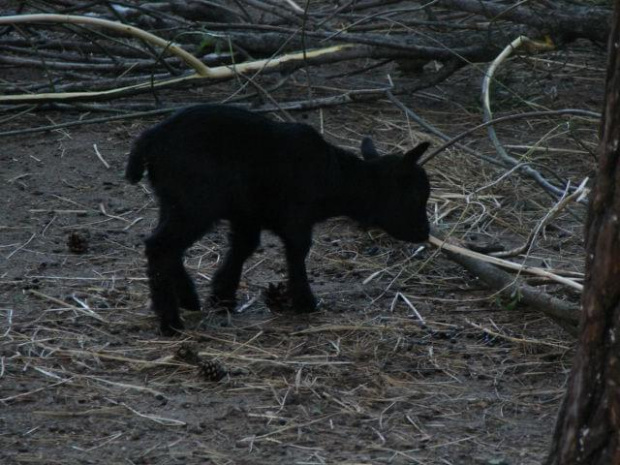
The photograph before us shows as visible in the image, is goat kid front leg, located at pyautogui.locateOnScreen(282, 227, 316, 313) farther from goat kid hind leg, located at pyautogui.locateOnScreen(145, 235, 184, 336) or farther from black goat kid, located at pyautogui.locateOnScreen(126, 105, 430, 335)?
goat kid hind leg, located at pyautogui.locateOnScreen(145, 235, 184, 336)

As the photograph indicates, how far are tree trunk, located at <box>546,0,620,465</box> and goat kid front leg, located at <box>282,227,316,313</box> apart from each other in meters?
2.86

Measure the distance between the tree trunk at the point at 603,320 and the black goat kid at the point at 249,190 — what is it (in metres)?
2.77

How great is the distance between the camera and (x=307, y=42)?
9.55m

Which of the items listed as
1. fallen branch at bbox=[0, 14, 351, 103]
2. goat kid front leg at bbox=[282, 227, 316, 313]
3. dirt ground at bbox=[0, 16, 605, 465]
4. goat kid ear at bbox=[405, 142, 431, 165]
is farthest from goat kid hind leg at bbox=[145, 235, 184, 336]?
fallen branch at bbox=[0, 14, 351, 103]

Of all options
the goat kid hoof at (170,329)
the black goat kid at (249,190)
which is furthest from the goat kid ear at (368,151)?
the goat kid hoof at (170,329)

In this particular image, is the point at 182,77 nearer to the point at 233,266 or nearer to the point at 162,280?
the point at 233,266

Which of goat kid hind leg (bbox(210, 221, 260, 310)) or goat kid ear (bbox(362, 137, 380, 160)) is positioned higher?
goat kid ear (bbox(362, 137, 380, 160))

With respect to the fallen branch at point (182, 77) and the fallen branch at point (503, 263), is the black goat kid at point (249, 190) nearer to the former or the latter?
the fallen branch at point (503, 263)

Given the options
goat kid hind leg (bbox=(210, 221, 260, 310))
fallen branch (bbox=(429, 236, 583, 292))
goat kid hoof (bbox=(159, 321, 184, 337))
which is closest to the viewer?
fallen branch (bbox=(429, 236, 583, 292))

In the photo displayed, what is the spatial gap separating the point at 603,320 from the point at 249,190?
3072 millimetres

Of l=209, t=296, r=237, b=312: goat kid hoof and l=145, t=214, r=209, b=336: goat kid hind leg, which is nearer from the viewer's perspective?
l=145, t=214, r=209, b=336: goat kid hind leg

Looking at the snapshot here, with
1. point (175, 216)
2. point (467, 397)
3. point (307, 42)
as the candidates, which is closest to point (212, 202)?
point (175, 216)

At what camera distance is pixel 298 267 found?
21.3 ft

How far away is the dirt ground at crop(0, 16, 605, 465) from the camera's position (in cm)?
488
